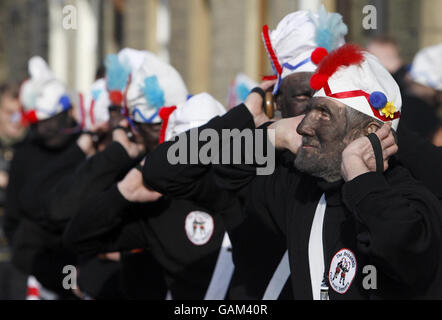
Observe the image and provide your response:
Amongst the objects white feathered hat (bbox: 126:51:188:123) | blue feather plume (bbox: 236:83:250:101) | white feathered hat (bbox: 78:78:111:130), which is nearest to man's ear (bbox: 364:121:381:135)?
white feathered hat (bbox: 126:51:188:123)

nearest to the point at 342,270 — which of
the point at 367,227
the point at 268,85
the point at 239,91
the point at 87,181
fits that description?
the point at 367,227

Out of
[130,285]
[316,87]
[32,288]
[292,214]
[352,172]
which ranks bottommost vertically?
[32,288]

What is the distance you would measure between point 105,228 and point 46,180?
7.01ft

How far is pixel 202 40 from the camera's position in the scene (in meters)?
13.8

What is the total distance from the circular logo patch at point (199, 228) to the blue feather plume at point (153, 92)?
29.6 inches

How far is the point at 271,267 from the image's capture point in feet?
14.3

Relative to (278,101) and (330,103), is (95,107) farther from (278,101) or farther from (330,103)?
(330,103)

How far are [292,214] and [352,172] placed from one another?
59 cm

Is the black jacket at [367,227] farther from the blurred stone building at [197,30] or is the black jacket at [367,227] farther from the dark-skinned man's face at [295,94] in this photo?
the blurred stone building at [197,30]

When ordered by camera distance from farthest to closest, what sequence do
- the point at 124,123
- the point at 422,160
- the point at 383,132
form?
1. the point at 124,123
2. the point at 422,160
3. the point at 383,132

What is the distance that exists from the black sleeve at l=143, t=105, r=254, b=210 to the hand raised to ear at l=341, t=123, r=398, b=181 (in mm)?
993

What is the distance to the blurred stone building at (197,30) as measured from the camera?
10117mm
